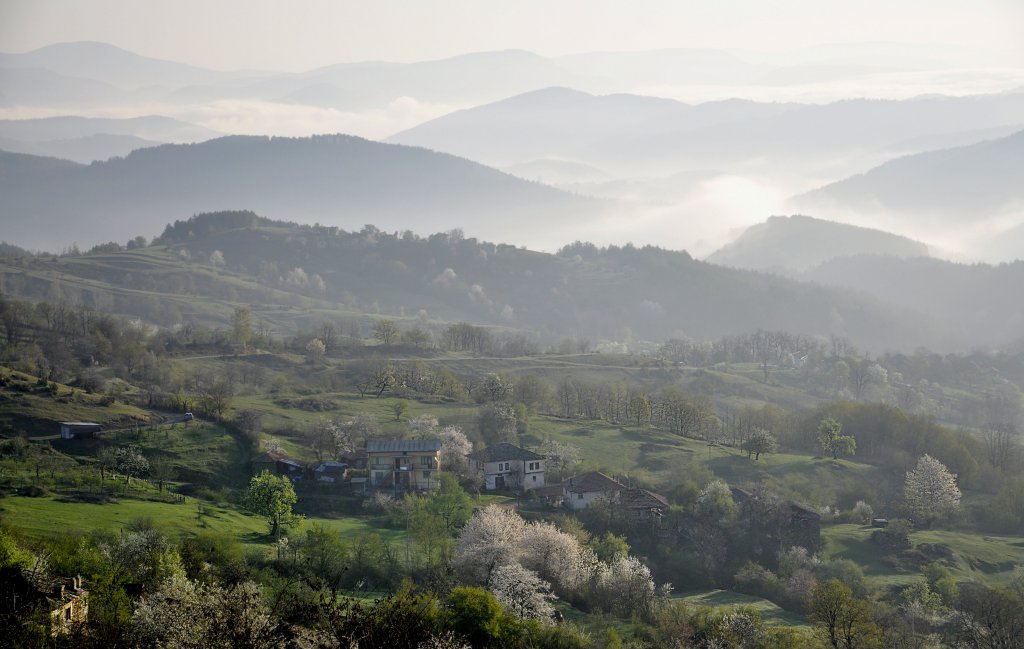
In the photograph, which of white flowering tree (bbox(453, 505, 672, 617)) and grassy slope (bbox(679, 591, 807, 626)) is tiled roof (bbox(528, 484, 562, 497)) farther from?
grassy slope (bbox(679, 591, 807, 626))

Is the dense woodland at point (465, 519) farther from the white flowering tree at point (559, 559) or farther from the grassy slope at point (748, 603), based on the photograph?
the grassy slope at point (748, 603)

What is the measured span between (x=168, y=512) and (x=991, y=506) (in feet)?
210

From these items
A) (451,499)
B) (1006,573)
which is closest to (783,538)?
(1006,573)

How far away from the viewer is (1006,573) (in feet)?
235

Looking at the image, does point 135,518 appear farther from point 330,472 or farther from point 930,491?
point 930,491

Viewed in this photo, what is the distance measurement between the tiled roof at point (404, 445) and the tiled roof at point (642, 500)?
15191mm

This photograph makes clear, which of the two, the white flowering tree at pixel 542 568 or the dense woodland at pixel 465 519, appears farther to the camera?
the white flowering tree at pixel 542 568

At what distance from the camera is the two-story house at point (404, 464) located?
263 ft

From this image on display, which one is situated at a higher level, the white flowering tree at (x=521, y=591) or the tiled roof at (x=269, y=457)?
the tiled roof at (x=269, y=457)

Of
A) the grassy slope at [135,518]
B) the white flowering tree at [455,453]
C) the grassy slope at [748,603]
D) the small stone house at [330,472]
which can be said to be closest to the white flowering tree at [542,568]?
the grassy slope at [748,603]

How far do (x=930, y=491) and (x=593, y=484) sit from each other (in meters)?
28.7

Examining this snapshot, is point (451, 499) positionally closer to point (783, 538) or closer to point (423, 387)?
point (783, 538)

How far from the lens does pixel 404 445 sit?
83.1m

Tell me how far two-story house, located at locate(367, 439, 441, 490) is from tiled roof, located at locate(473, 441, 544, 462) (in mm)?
4403
